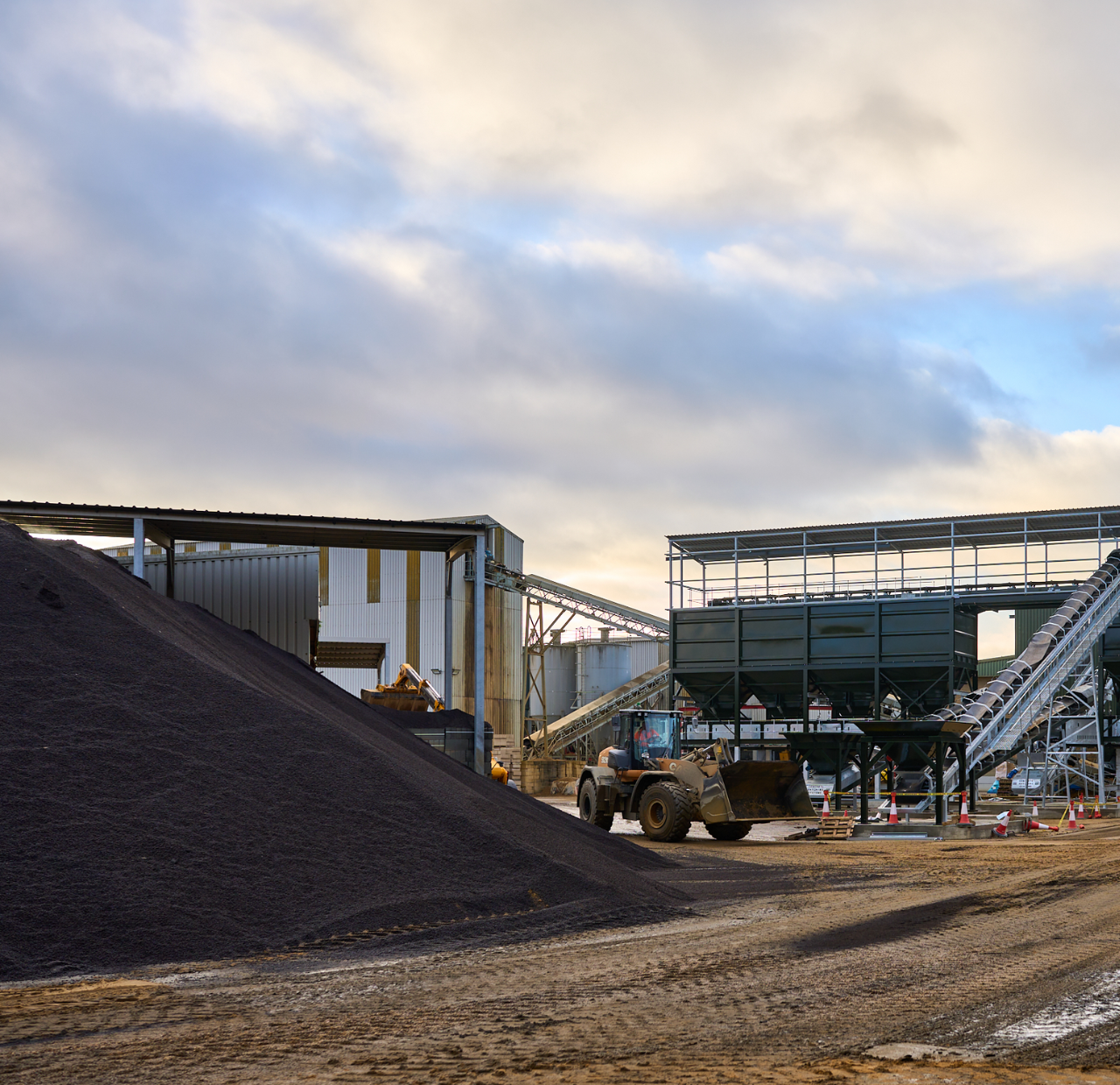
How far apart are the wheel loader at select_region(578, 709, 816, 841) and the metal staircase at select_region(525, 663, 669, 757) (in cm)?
2486

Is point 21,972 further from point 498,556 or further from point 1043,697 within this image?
point 498,556

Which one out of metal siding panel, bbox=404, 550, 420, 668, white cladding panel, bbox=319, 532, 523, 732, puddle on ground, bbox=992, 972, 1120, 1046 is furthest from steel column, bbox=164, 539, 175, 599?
metal siding panel, bbox=404, 550, 420, 668

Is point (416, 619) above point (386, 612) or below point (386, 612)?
below

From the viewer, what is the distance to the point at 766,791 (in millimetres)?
19938

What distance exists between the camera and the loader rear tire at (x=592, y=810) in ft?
69.0

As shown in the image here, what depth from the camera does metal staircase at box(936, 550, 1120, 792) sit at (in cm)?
2880

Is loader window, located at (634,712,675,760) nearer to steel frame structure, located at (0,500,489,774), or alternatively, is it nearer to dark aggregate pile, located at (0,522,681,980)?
steel frame structure, located at (0,500,489,774)

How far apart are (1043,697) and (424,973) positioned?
25479mm

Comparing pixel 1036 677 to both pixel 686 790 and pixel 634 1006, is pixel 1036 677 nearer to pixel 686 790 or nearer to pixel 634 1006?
pixel 686 790

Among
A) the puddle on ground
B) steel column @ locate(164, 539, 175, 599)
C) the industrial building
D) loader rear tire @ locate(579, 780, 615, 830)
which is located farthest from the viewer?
the industrial building

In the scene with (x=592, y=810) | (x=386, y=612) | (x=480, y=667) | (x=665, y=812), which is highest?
(x=386, y=612)

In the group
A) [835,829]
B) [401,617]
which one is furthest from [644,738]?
[401,617]

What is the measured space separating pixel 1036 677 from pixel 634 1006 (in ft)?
85.3

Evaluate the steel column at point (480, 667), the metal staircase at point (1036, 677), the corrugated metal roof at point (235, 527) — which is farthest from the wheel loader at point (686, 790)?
the metal staircase at point (1036, 677)
